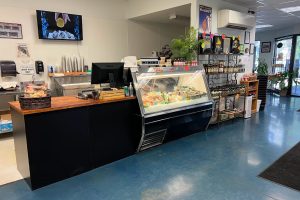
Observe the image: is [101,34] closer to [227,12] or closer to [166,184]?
[227,12]

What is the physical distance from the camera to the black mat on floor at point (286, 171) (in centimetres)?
283

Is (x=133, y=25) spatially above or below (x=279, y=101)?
above

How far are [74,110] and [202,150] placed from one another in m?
2.23

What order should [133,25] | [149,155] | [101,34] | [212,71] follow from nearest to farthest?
[149,155] < [212,71] < [101,34] < [133,25]

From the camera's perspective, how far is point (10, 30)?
15.4 ft

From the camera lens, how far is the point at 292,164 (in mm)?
3287

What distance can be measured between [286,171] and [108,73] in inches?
116

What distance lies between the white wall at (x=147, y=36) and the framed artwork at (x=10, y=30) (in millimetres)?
2978

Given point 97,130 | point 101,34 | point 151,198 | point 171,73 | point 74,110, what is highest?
point 101,34

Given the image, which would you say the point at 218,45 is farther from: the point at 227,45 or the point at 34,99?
the point at 34,99

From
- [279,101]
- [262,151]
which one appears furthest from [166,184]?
[279,101]

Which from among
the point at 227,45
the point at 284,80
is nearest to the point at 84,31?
the point at 227,45

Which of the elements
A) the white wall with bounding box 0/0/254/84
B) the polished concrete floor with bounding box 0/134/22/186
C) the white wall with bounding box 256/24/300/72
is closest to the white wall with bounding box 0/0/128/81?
the white wall with bounding box 0/0/254/84

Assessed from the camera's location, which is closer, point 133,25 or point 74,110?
point 74,110
